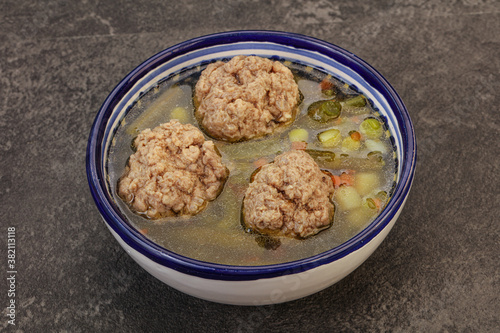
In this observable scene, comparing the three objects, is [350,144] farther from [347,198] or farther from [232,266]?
[232,266]

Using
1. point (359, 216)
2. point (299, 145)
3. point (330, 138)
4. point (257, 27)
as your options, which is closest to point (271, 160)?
point (299, 145)

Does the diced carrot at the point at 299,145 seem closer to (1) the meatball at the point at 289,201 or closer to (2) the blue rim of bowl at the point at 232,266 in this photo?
(1) the meatball at the point at 289,201

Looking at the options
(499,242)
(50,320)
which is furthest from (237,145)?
(499,242)

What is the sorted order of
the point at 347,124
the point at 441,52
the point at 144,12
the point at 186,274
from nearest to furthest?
the point at 186,274, the point at 347,124, the point at 441,52, the point at 144,12

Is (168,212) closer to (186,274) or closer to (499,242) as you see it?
(186,274)

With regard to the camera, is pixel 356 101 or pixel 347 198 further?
pixel 356 101

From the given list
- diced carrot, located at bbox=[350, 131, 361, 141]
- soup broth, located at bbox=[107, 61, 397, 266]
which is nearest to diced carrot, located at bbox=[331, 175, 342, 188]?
soup broth, located at bbox=[107, 61, 397, 266]

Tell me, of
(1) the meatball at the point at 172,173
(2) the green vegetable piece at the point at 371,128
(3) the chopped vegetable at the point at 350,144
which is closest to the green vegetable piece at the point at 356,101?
(2) the green vegetable piece at the point at 371,128
